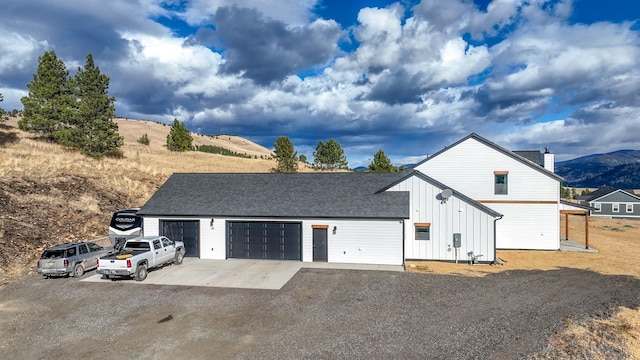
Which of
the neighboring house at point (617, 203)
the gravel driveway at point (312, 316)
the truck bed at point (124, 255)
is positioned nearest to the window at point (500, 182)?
the gravel driveway at point (312, 316)

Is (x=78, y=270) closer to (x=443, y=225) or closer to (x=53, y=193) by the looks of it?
(x=53, y=193)

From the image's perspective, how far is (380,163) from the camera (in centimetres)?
5578

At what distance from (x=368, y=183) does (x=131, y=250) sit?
14043 millimetres

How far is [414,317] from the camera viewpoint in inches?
492

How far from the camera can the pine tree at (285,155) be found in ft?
199

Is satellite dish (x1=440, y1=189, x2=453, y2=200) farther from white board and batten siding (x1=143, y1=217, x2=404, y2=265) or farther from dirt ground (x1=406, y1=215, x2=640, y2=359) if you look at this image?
dirt ground (x1=406, y1=215, x2=640, y2=359)

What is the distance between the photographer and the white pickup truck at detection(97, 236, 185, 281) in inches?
639

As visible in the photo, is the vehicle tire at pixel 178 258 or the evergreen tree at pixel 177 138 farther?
the evergreen tree at pixel 177 138

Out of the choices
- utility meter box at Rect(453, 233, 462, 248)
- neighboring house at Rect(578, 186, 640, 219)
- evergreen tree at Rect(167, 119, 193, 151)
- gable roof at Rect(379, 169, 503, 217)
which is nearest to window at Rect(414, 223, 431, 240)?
utility meter box at Rect(453, 233, 462, 248)

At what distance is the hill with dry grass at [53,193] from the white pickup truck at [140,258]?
487cm

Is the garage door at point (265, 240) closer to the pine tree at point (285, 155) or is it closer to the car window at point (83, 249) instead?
the car window at point (83, 249)

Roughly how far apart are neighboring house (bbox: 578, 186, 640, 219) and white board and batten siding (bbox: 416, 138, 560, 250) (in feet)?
150

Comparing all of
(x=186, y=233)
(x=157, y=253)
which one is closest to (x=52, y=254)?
(x=157, y=253)

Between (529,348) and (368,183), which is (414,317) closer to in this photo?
(529,348)
